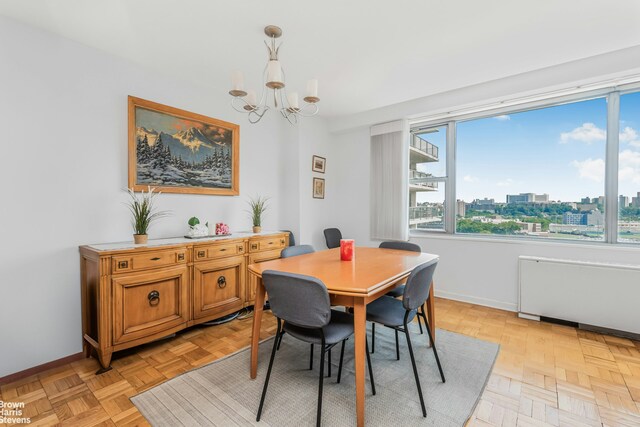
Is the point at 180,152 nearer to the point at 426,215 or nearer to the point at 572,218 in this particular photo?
the point at 426,215

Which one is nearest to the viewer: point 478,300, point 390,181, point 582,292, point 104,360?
point 104,360

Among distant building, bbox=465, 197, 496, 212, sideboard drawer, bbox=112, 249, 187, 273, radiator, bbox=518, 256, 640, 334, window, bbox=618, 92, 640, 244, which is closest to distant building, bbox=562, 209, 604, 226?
window, bbox=618, 92, 640, 244

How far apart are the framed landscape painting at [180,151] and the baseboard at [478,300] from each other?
3.04 metres

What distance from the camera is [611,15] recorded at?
202cm

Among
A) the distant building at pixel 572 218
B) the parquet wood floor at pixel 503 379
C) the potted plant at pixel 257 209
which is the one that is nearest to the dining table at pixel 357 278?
the parquet wood floor at pixel 503 379

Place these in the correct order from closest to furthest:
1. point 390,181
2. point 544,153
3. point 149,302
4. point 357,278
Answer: point 357,278, point 149,302, point 544,153, point 390,181

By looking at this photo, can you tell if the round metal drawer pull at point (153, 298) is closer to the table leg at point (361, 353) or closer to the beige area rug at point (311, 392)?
the beige area rug at point (311, 392)

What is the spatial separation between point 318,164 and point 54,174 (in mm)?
3069

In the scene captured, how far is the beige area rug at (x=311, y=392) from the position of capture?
1.62 meters

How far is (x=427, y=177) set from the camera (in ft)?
13.4

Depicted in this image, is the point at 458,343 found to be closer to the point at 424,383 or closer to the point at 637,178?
the point at 424,383

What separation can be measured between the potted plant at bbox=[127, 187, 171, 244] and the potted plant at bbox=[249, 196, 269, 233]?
0.99 m

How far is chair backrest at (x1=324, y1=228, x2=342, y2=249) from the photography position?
14.1 ft

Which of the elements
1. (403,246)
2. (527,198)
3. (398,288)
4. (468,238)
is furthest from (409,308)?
(527,198)
